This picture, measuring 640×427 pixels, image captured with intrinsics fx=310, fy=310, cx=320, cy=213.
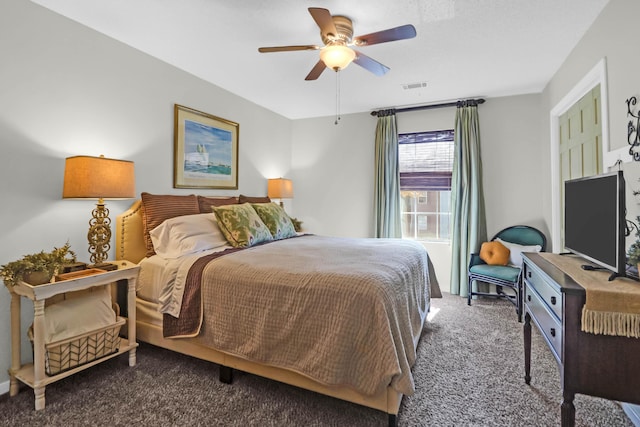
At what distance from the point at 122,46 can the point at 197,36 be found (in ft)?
2.30

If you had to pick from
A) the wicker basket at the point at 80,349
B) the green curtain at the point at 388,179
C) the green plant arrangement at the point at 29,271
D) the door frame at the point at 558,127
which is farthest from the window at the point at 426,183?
the green plant arrangement at the point at 29,271

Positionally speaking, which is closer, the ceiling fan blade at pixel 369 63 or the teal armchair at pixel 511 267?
the ceiling fan blade at pixel 369 63

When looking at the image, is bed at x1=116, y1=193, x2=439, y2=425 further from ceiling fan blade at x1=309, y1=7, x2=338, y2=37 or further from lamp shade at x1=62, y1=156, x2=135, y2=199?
ceiling fan blade at x1=309, y1=7, x2=338, y2=37

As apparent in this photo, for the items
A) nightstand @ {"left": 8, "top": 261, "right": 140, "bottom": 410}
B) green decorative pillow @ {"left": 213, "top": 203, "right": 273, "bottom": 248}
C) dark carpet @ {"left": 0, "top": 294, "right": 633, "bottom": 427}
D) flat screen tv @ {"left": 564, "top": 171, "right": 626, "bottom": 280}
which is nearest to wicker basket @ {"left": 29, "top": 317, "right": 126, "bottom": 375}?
nightstand @ {"left": 8, "top": 261, "right": 140, "bottom": 410}

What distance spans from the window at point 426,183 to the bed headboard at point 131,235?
133 inches

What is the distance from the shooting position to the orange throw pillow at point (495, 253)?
11.8 feet

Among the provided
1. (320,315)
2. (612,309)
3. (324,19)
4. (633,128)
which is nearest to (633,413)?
(612,309)

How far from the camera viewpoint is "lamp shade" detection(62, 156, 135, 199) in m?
2.09

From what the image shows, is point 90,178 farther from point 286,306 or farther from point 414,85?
point 414,85

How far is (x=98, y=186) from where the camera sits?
83.7 inches

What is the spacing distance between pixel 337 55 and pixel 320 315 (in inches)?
71.2

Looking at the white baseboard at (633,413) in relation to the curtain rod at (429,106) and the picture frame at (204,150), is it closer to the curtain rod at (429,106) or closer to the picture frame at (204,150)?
the curtain rod at (429,106)

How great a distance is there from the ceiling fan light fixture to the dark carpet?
2.30 m

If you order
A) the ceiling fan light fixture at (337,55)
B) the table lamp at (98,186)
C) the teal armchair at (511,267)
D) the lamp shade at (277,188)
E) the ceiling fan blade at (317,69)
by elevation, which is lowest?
the teal armchair at (511,267)
